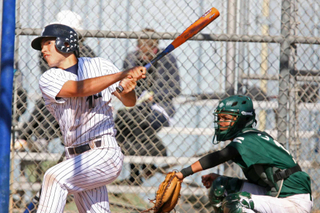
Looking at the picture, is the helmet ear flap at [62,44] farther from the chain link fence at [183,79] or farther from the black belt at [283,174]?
the black belt at [283,174]

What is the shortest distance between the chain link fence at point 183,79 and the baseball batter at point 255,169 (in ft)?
2.70

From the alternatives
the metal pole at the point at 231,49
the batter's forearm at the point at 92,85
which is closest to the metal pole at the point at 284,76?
the metal pole at the point at 231,49

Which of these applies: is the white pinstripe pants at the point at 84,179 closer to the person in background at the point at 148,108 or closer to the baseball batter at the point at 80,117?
the baseball batter at the point at 80,117

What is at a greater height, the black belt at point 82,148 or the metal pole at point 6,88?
the metal pole at point 6,88

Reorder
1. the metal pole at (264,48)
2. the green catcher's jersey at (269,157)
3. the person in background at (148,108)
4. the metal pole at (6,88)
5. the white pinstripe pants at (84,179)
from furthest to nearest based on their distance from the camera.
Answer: the metal pole at (264,48)
the person in background at (148,108)
the green catcher's jersey at (269,157)
the white pinstripe pants at (84,179)
the metal pole at (6,88)

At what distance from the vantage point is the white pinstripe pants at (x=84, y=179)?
2514mm

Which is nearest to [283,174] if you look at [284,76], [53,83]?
[284,76]

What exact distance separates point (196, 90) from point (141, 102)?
80cm

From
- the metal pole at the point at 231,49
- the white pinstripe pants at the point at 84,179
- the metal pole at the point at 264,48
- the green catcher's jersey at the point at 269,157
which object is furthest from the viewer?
the metal pole at the point at 264,48

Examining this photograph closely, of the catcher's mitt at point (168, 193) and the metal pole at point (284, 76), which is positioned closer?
the catcher's mitt at point (168, 193)

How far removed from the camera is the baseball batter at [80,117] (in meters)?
2.54

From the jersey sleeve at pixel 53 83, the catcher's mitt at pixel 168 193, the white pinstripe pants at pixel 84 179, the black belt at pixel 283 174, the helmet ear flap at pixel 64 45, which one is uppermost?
the helmet ear flap at pixel 64 45

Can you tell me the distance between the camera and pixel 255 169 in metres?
2.96

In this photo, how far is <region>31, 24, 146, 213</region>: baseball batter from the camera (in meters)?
2.54
